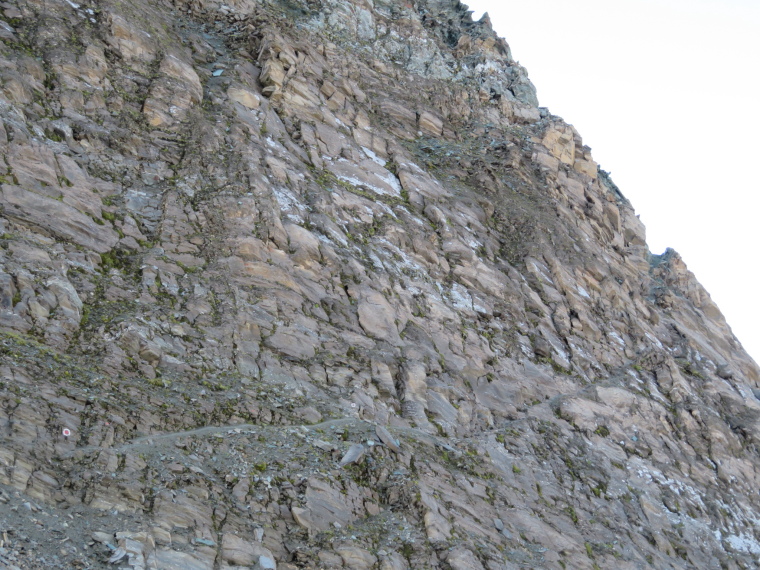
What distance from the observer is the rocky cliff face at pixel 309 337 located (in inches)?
527

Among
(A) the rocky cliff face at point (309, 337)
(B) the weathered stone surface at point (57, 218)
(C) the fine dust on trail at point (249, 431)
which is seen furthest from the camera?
(B) the weathered stone surface at point (57, 218)

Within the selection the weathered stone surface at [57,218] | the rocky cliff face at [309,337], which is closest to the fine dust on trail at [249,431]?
the rocky cliff face at [309,337]

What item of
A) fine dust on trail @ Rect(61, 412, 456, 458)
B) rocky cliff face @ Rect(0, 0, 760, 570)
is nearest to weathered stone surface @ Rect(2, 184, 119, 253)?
rocky cliff face @ Rect(0, 0, 760, 570)

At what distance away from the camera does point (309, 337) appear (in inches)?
779

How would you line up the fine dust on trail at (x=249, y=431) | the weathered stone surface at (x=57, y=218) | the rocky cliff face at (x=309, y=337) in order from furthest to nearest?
the weathered stone surface at (x=57, y=218) < the rocky cliff face at (x=309, y=337) < the fine dust on trail at (x=249, y=431)

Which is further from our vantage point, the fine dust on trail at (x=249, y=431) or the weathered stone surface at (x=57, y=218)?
the weathered stone surface at (x=57, y=218)

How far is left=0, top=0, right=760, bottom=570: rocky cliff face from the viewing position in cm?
1338

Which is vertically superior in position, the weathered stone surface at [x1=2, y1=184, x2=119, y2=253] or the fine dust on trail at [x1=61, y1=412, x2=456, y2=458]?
the weathered stone surface at [x1=2, y1=184, x2=119, y2=253]

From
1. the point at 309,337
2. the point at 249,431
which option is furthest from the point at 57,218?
the point at 249,431

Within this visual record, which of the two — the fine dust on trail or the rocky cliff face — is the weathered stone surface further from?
the fine dust on trail

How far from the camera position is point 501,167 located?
3538 cm

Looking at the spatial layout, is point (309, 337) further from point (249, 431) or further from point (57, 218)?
point (57, 218)

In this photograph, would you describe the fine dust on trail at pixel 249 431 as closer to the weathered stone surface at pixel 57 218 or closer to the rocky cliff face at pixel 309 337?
the rocky cliff face at pixel 309 337

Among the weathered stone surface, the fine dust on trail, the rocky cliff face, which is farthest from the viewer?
the weathered stone surface
